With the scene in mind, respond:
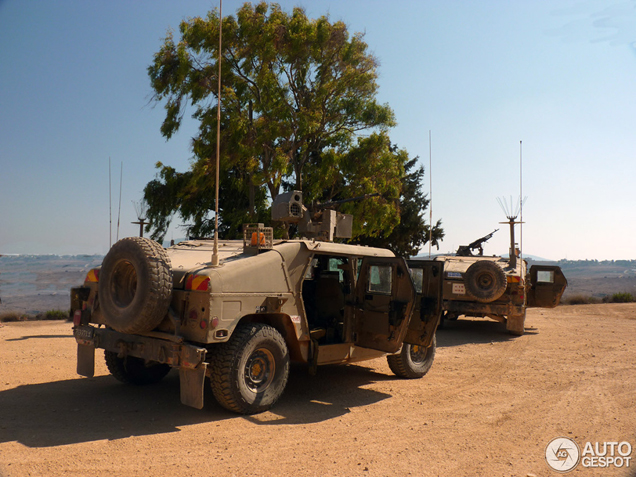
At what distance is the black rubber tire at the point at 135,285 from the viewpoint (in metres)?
5.01

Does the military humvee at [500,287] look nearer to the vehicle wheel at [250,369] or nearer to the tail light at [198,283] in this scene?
the vehicle wheel at [250,369]

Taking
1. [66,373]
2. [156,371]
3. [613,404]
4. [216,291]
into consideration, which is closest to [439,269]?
[613,404]

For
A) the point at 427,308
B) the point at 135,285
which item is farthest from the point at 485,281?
the point at 135,285

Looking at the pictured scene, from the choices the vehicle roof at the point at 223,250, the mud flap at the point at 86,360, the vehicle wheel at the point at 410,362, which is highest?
the vehicle roof at the point at 223,250

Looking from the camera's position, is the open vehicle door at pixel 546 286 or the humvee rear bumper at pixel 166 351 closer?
the humvee rear bumper at pixel 166 351

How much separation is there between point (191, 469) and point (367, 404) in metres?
2.67

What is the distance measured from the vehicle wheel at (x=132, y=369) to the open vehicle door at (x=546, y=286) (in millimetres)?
10330

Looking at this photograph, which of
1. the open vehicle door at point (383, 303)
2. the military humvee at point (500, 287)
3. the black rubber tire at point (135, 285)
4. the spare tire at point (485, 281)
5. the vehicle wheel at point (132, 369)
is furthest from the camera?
the military humvee at point (500, 287)

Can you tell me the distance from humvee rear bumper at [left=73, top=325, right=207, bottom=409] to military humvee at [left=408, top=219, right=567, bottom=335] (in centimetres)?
722

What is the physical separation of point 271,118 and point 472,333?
8572mm

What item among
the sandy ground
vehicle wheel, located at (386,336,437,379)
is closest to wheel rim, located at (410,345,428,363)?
vehicle wheel, located at (386,336,437,379)

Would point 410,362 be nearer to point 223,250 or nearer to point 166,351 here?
point 223,250

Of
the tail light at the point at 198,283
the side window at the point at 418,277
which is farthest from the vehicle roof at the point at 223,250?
the side window at the point at 418,277

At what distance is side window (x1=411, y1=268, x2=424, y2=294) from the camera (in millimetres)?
7258
